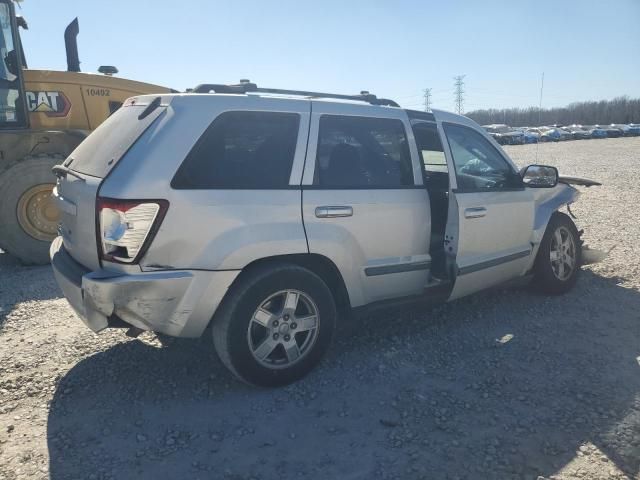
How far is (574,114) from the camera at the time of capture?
10544cm

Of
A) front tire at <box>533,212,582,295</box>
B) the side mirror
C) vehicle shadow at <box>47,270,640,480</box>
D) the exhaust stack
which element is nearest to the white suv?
vehicle shadow at <box>47,270,640,480</box>

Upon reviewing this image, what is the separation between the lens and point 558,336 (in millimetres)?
4203

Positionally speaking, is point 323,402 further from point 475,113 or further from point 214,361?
point 475,113

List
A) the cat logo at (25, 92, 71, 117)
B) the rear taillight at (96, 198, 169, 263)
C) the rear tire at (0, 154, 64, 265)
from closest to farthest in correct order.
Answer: the rear taillight at (96, 198, 169, 263), the rear tire at (0, 154, 64, 265), the cat logo at (25, 92, 71, 117)

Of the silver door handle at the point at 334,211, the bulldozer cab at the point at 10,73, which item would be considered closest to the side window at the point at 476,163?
the silver door handle at the point at 334,211

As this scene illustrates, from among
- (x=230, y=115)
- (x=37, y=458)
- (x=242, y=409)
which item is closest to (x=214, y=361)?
(x=242, y=409)

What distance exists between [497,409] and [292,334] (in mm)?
1432

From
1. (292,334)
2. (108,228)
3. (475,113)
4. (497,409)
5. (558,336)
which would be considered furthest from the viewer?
(475,113)

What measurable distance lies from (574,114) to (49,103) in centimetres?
11726

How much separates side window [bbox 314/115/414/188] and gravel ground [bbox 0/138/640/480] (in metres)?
1.38

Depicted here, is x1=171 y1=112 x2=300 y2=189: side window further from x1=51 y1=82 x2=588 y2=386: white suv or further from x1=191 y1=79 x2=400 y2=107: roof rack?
x1=191 y1=79 x2=400 y2=107: roof rack

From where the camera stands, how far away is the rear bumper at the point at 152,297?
2.87m

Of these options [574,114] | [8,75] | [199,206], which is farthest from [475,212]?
[574,114]

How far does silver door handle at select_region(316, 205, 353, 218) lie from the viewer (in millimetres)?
3379
